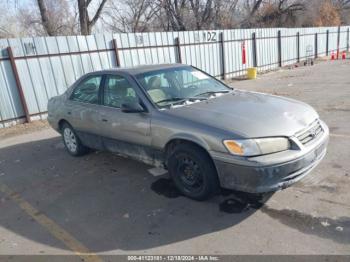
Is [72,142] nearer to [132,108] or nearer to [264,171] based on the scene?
[132,108]

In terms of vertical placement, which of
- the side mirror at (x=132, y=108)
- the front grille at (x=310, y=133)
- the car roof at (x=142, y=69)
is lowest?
the front grille at (x=310, y=133)

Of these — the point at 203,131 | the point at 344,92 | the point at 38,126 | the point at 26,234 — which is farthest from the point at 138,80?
the point at 344,92

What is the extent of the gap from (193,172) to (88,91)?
2562mm

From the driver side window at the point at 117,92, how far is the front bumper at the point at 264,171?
5.42 feet

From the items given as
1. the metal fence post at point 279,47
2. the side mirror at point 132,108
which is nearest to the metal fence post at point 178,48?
the metal fence post at point 279,47

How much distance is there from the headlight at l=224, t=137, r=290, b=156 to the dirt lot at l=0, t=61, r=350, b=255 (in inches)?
28.7

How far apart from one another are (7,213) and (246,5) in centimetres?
3697

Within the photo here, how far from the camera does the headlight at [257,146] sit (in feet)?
10.4

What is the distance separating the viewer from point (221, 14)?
2998 centimetres

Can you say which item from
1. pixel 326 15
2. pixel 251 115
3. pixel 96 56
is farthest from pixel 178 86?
pixel 326 15

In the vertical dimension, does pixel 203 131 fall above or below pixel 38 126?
above

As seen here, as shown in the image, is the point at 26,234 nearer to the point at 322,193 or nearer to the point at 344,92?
the point at 322,193

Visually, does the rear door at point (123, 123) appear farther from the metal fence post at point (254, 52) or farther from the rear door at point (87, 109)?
the metal fence post at point (254, 52)

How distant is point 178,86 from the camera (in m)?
4.44
